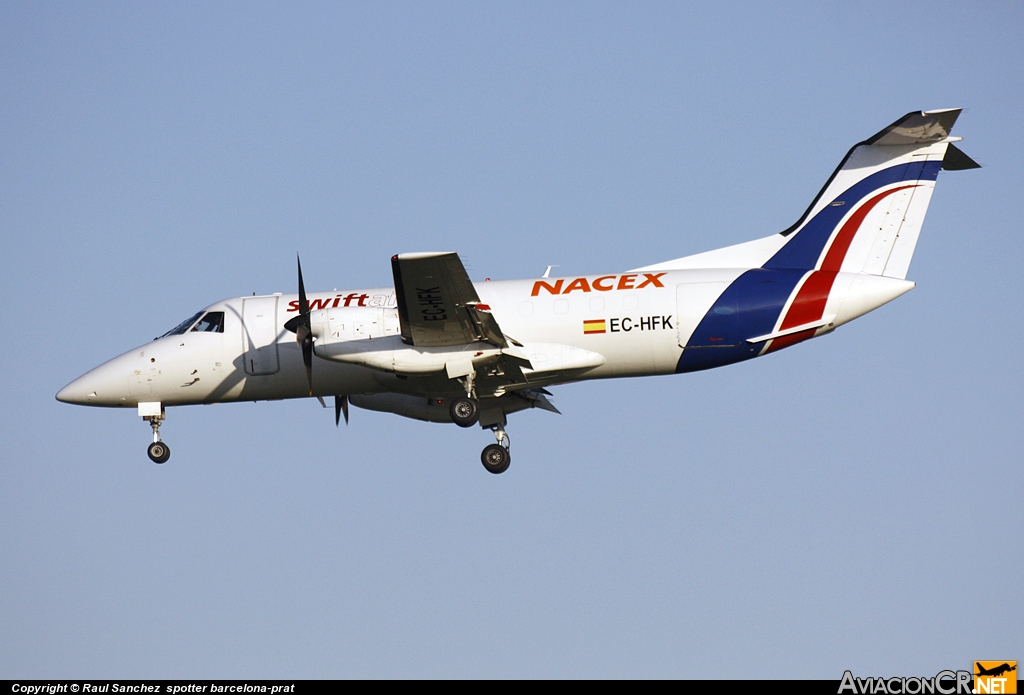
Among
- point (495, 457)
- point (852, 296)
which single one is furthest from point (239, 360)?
point (852, 296)

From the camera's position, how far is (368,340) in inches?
860

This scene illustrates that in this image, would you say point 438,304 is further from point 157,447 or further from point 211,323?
point 157,447

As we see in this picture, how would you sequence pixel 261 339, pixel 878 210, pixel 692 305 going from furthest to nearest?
pixel 261 339, pixel 878 210, pixel 692 305

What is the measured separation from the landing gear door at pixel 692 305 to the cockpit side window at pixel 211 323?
9136mm

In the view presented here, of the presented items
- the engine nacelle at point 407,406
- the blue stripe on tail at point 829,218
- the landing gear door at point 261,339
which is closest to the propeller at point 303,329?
the landing gear door at point 261,339

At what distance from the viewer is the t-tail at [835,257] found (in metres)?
22.6

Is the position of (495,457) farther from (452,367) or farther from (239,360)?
(239,360)

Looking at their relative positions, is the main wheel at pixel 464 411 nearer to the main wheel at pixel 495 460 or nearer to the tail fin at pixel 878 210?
the main wheel at pixel 495 460

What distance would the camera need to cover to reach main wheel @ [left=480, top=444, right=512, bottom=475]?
2483 centimetres

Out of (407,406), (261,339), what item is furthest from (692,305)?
(261,339)

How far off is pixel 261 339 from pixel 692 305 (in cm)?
848

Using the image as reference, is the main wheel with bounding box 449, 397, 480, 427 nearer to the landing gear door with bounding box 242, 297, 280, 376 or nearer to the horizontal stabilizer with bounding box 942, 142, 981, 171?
the landing gear door with bounding box 242, 297, 280, 376

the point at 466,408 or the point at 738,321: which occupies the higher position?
the point at 738,321

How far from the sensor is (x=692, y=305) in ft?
74.3
